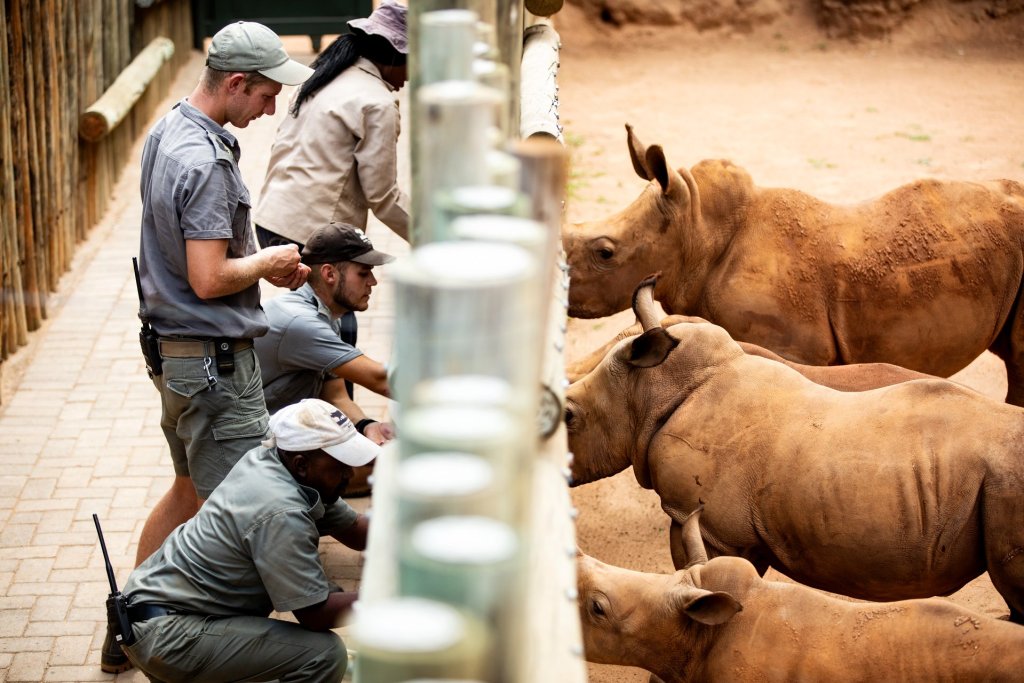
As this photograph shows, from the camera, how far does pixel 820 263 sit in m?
6.64

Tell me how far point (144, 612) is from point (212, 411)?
961 millimetres

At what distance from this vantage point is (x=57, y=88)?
951cm

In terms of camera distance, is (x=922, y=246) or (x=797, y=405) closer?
(x=797, y=405)

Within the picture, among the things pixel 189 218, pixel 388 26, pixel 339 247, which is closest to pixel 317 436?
pixel 189 218

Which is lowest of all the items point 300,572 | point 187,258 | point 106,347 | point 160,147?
point 106,347

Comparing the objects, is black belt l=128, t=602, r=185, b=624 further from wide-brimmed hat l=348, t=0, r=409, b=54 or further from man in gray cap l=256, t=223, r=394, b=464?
wide-brimmed hat l=348, t=0, r=409, b=54

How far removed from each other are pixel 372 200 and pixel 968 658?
12.1ft

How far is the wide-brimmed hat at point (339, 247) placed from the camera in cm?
576

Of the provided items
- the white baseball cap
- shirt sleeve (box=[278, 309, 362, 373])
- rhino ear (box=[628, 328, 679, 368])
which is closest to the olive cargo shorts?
shirt sleeve (box=[278, 309, 362, 373])

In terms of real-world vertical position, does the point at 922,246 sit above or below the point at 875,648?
above

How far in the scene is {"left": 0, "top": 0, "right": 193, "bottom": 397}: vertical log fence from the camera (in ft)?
27.5

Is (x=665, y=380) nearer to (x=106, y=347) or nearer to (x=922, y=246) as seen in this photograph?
(x=922, y=246)

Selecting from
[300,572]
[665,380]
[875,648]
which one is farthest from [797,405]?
[300,572]

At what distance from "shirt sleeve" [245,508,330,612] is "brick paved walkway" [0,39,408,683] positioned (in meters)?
1.22
